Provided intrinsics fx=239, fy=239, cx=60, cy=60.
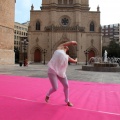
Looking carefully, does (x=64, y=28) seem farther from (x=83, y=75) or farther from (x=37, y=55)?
(x=83, y=75)

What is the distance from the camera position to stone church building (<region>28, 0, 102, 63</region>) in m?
50.6

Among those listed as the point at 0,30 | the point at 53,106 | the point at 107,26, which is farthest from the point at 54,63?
the point at 107,26

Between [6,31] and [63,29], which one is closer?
[6,31]

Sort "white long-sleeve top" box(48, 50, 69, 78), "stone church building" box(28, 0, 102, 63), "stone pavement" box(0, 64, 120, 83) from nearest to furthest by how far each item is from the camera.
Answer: "white long-sleeve top" box(48, 50, 69, 78)
"stone pavement" box(0, 64, 120, 83)
"stone church building" box(28, 0, 102, 63)

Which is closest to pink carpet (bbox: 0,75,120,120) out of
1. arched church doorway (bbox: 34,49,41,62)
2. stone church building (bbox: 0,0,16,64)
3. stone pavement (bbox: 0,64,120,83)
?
stone pavement (bbox: 0,64,120,83)

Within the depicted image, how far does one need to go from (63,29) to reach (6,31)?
24372 mm

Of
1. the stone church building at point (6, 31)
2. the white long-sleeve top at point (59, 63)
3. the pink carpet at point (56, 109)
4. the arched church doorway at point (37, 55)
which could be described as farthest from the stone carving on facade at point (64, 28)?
the white long-sleeve top at point (59, 63)

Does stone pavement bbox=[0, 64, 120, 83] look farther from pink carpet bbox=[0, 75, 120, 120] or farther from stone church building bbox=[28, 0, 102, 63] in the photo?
stone church building bbox=[28, 0, 102, 63]

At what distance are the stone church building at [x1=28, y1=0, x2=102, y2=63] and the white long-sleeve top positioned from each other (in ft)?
147

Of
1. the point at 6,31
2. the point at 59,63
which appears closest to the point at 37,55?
the point at 6,31

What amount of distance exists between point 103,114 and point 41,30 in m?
47.7

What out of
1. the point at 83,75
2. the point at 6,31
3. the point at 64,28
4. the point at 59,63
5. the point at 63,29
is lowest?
the point at 83,75

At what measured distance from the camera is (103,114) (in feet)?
15.5

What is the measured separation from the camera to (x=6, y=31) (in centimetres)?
2800
